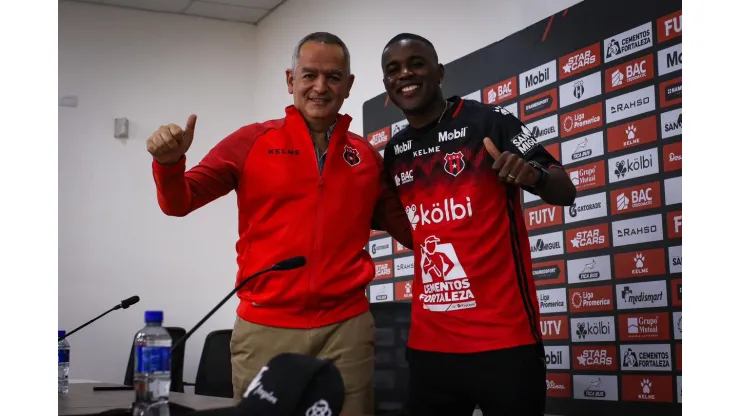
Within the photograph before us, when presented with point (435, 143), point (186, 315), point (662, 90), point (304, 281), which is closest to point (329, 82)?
point (435, 143)

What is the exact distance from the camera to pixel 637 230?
258cm

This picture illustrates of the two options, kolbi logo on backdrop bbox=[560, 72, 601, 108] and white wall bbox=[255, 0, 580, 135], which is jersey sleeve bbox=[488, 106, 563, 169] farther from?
white wall bbox=[255, 0, 580, 135]

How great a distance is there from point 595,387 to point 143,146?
365 cm

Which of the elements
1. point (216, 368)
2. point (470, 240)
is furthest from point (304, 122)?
point (216, 368)

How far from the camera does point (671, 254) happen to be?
8.04 ft

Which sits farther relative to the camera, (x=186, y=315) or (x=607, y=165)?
(x=186, y=315)

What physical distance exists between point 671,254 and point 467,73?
4.56ft

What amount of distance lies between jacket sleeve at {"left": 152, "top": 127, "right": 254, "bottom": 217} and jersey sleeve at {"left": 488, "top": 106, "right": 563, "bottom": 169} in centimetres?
64

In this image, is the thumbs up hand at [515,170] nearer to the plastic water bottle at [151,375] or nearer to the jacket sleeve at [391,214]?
the jacket sleeve at [391,214]

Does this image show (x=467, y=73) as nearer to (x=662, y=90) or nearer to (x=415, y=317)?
(x=662, y=90)

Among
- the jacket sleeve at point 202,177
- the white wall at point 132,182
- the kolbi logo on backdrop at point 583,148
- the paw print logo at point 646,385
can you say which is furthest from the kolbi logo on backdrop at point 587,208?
the white wall at point 132,182

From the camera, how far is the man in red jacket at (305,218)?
1.86 m

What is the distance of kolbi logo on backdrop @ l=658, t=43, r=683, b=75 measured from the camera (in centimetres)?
247

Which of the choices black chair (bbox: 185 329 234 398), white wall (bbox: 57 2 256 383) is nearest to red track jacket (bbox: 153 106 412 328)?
black chair (bbox: 185 329 234 398)
